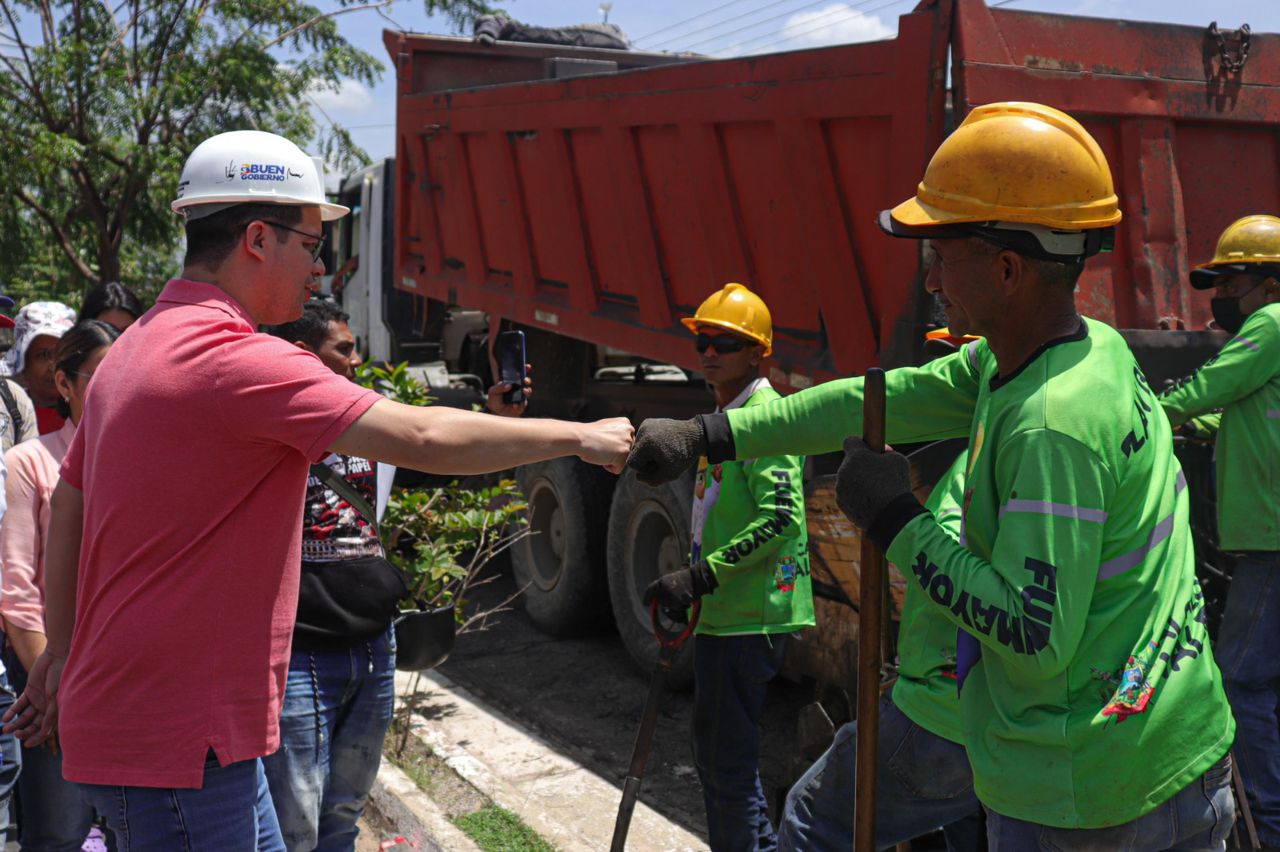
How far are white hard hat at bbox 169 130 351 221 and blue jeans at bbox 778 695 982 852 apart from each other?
1.63 meters

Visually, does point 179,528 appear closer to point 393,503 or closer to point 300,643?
point 300,643

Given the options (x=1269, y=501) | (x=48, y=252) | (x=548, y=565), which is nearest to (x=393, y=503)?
(x=548, y=565)

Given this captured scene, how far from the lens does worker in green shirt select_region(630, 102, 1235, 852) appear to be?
184 centimetres

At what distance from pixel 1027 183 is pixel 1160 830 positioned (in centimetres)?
107

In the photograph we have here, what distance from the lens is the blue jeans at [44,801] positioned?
10.8 ft

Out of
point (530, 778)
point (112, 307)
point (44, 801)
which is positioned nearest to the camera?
point (44, 801)

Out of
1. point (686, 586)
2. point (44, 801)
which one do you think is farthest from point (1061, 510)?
point (44, 801)

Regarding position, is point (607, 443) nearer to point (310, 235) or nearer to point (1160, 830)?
point (310, 235)

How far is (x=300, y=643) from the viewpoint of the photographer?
3.13 m

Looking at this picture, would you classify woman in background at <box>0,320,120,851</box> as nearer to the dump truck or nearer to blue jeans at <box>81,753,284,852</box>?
blue jeans at <box>81,753,284,852</box>

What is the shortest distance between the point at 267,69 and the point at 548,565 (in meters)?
6.62

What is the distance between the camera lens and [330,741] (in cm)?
321

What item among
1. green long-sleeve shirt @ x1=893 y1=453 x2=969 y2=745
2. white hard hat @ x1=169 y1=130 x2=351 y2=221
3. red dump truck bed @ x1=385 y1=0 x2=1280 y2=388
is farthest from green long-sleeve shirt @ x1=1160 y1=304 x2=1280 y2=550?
white hard hat @ x1=169 y1=130 x2=351 y2=221

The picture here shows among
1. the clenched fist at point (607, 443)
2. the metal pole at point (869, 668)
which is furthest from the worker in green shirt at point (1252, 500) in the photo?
the clenched fist at point (607, 443)
